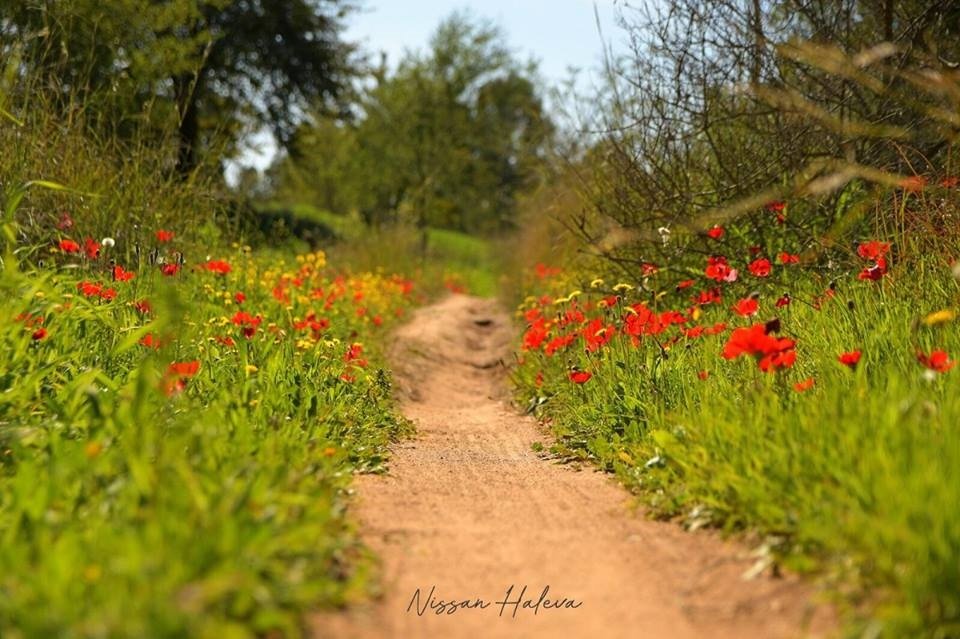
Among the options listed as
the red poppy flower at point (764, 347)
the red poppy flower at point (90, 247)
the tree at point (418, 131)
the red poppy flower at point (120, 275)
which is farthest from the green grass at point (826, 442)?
the tree at point (418, 131)

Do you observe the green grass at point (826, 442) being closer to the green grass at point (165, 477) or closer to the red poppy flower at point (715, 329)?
the red poppy flower at point (715, 329)

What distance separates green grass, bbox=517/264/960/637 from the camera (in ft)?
7.31

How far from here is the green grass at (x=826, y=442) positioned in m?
2.23

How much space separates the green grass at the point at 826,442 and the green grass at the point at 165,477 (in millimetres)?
1249

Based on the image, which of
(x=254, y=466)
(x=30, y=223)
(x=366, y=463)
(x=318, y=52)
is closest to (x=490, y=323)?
(x=30, y=223)

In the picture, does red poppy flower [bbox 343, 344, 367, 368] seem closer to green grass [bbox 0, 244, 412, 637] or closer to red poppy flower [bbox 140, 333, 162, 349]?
green grass [bbox 0, 244, 412, 637]

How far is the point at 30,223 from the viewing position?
17.9 ft

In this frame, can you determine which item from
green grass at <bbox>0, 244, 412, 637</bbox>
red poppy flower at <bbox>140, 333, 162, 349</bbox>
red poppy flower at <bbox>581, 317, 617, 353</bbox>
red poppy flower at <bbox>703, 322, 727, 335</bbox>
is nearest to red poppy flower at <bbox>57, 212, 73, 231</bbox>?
green grass at <bbox>0, 244, 412, 637</bbox>

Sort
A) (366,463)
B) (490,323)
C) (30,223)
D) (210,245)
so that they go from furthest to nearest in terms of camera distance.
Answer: (490,323) < (210,245) < (30,223) < (366,463)

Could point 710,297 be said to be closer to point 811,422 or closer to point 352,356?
point 352,356

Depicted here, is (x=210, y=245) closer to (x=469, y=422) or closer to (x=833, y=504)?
(x=469, y=422)

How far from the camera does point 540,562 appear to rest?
110 inches

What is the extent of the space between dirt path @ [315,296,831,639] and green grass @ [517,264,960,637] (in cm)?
16

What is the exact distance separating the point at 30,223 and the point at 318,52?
55.6 feet
